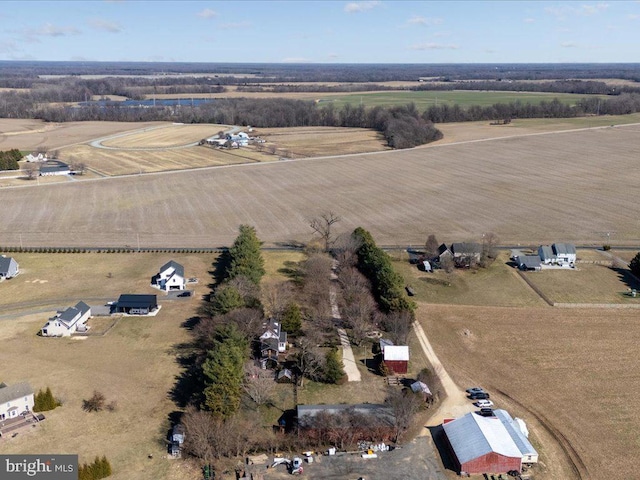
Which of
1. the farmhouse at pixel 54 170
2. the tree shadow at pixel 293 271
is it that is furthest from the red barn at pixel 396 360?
the farmhouse at pixel 54 170

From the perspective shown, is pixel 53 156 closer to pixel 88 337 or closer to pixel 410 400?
pixel 88 337

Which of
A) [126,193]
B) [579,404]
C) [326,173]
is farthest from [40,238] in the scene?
[579,404]

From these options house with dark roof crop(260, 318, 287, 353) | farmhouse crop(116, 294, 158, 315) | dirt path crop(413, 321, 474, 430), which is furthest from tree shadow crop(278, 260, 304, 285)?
dirt path crop(413, 321, 474, 430)

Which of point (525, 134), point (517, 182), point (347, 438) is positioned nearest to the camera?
point (347, 438)

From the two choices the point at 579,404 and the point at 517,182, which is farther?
the point at 517,182

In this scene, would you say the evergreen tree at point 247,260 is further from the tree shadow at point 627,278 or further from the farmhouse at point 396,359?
the tree shadow at point 627,278
